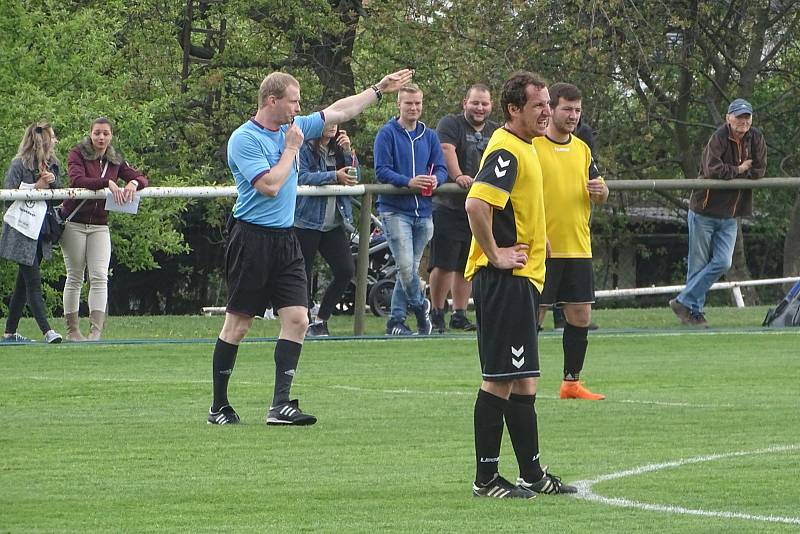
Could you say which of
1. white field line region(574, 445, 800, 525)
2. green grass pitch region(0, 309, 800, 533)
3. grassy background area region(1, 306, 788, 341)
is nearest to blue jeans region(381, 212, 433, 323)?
green grass pitch region(0, 309, 800, 533)

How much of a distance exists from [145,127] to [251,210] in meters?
21.0

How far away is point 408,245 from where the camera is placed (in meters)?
15.4

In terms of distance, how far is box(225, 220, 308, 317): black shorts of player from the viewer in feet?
32.6

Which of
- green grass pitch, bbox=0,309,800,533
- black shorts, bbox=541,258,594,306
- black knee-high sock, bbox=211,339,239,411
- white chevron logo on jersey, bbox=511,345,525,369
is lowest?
green grass pitch, bbox=0,309,800,533

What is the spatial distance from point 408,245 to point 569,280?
4.47 metres

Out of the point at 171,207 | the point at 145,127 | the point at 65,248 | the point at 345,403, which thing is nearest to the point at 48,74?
the point at 145,127

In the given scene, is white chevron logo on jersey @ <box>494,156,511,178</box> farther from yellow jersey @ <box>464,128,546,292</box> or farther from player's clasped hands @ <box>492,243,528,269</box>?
player's clasped hands @ <box>492,243,528,269</box>

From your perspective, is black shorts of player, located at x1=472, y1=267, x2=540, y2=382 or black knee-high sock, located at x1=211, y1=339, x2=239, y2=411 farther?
black knee-high sock, located at x1=211, y1=339, x2=239, y2=411

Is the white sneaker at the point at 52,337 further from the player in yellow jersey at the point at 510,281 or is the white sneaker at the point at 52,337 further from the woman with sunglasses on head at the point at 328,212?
the player in yellow jersey at the point at 510,281

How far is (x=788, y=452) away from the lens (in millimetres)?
8531

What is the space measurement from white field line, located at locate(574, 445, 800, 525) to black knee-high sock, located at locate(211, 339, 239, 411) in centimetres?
296

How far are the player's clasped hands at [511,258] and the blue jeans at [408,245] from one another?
806 centimetres

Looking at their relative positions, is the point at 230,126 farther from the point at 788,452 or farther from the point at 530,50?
the point at 788,452

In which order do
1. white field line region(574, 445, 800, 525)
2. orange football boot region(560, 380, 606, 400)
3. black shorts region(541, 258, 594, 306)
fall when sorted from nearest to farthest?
white field line region(574, 445, 800, 525), black shorts region(541, 258, 594, 306), orange football boot region(560, 380, 606, 400)
